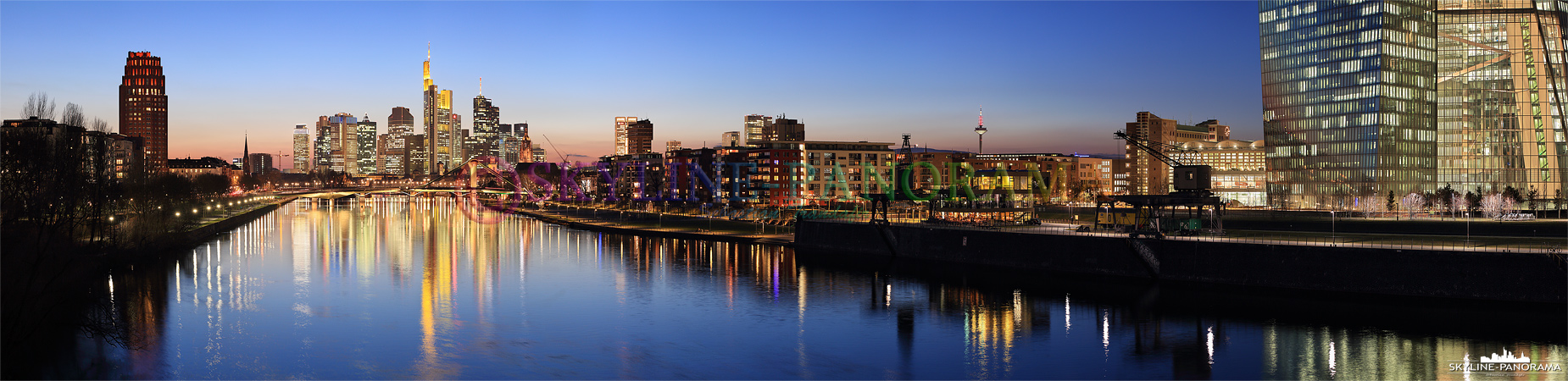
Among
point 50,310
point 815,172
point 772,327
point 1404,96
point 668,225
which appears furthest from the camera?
point 815,172

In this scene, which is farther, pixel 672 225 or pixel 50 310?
pixel 672 225

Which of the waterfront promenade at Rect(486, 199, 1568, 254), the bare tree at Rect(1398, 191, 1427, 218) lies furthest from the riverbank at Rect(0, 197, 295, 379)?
the bare tree at Rect(1398, 191, 1427, 218)

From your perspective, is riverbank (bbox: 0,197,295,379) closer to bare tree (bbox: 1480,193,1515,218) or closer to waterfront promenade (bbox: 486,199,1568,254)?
waterfront promenade (bbox: 486,199,1568,254)

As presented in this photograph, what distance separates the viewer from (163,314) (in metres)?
41.7

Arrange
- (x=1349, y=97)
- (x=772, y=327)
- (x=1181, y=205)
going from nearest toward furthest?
(x=772, y=327) → (x=1181, y=205) → (x=1349, y=97)

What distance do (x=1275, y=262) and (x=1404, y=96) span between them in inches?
3217

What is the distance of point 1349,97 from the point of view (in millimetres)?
115000

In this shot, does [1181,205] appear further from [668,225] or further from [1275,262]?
[668,225]

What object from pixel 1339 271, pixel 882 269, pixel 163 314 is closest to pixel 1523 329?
pixel 1339 271

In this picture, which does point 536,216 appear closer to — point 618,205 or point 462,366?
point 618,205

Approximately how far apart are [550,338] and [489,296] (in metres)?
13.9

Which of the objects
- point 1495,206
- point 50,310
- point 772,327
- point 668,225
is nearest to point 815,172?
point 668,225

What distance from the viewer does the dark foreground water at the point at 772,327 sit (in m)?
31.8

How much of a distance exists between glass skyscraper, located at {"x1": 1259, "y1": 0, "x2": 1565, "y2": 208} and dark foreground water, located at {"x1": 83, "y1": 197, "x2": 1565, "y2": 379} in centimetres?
7678
